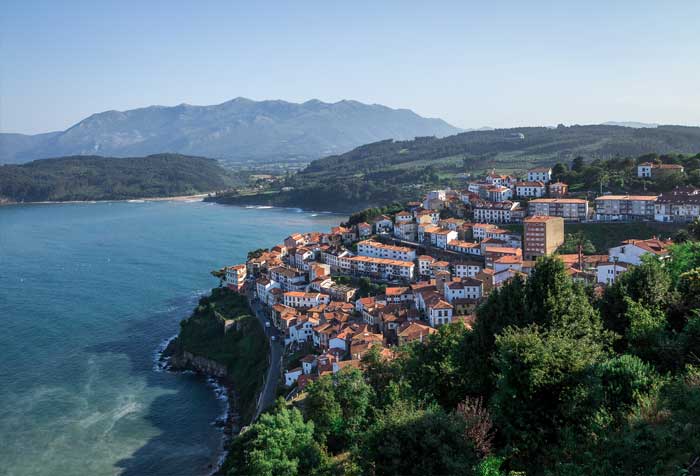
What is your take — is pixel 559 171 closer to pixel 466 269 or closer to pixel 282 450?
pixel 466 269

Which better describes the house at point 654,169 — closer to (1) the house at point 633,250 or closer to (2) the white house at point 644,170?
(2) the white house at point 644,170

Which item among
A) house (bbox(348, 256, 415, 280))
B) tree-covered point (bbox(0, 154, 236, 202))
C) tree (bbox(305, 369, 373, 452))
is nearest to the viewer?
tree (bbox(305, 369, 373, 452))

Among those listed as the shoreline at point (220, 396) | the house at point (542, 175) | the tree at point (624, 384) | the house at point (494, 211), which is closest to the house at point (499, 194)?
the house at point (494, 211)

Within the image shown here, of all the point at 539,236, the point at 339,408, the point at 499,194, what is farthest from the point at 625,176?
the point at 339,408

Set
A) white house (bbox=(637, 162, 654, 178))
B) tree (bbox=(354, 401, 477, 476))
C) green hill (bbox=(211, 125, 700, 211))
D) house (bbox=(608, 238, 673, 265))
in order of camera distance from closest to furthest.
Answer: tree (bbox=(354, 401, 477, 476)) < house (bbox=(608, 238, 673, 265)) < white house (bbox=(637, 162, 654, 178)) < green hill (bbox=(211, 125, 700, 211))

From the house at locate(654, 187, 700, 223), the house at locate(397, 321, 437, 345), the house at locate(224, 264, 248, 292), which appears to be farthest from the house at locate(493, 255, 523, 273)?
the house at locate(224, 264, 248, 292)

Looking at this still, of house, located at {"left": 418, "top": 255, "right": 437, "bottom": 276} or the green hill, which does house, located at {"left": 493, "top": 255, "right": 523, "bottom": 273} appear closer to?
house, located at {"left": 418, "top": 255, "right": 437, "bottom": 276}
